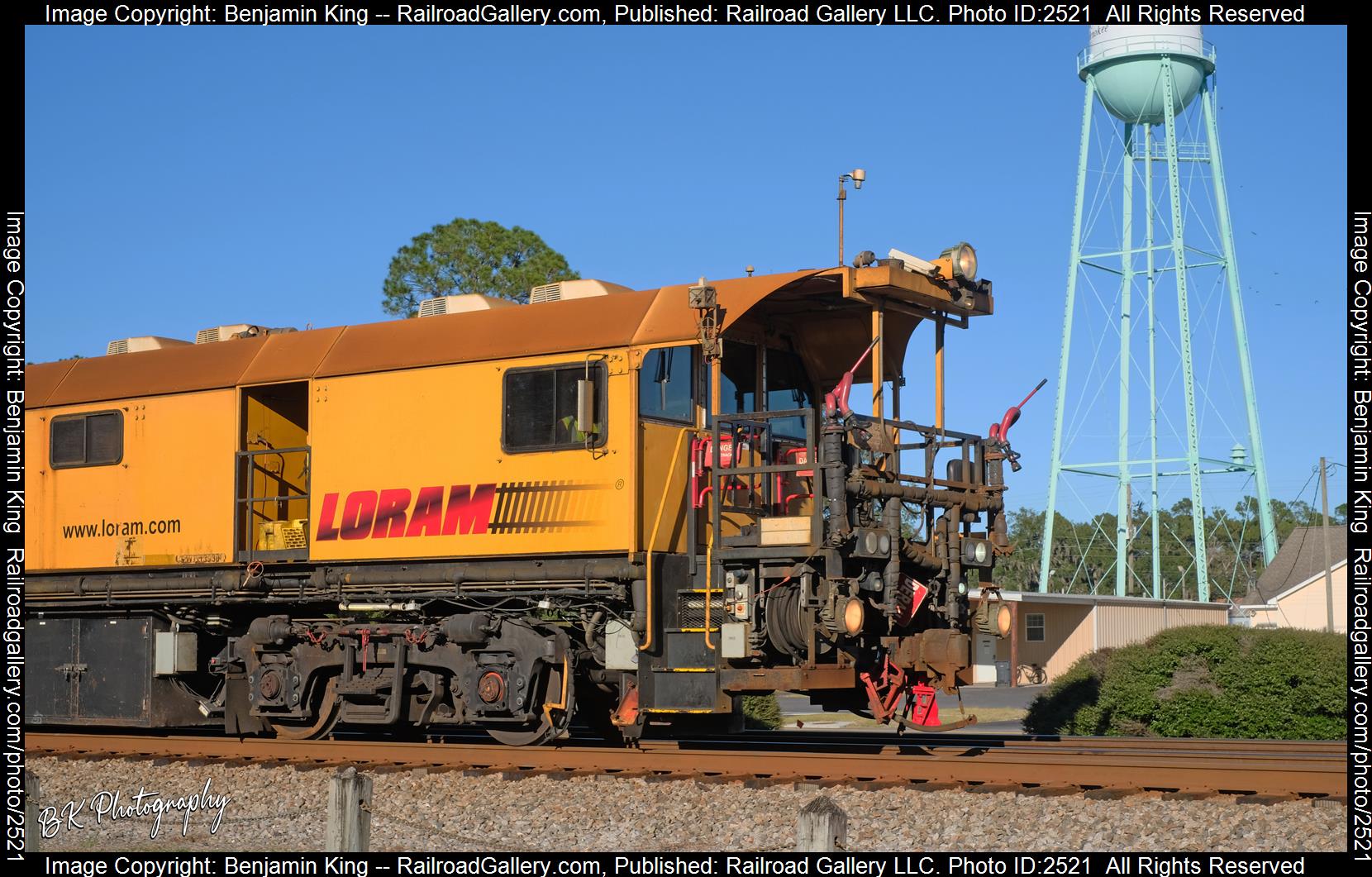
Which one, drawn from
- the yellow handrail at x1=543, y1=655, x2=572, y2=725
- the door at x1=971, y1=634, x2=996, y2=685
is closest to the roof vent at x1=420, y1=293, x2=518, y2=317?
the yellow handrail at x1=543, y1=655, x2=572, y2=725

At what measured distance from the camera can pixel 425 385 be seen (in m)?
14.3

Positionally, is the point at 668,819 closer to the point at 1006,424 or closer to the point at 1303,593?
the point at 1006,424

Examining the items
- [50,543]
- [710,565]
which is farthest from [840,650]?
[50,543]

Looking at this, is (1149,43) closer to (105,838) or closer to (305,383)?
(305,383)

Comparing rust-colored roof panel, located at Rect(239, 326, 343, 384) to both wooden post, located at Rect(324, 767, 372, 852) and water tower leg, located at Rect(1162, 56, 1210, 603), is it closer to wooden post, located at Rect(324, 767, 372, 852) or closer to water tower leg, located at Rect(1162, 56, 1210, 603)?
wooden post, located at Rect(324, 767, 372, 852)

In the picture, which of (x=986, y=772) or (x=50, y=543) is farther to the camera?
(x=50, y=543)

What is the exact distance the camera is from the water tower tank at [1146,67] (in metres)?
45.3

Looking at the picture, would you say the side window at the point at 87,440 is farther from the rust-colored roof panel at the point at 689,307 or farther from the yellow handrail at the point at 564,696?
the rust-colored roof panel at the point at 689,307

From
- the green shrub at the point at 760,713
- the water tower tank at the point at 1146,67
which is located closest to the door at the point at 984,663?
the green shrub at the point at 760,713

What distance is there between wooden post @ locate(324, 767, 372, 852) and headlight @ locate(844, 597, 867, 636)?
15.2 feet

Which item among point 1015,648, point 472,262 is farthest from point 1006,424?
point 1015,648
